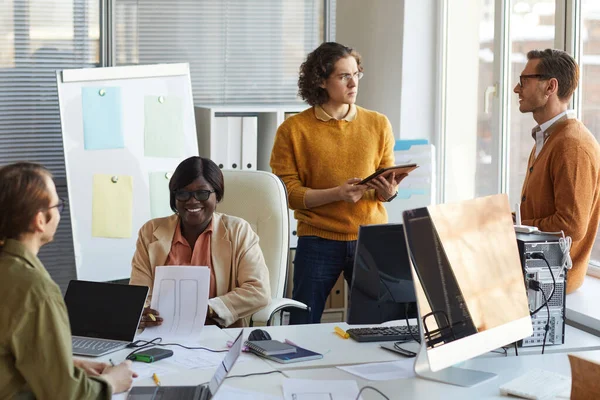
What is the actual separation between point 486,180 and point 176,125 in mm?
1736

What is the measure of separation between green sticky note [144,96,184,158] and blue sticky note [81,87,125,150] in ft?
0.50

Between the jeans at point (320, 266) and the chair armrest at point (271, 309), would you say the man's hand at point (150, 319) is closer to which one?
the chair armrest at point (271, 309)

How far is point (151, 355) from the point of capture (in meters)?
2.22

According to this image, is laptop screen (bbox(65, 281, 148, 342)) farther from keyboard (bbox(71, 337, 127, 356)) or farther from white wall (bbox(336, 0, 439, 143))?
white wall (bbox(336, 0, 439, 143))

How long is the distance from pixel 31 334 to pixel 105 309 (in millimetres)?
842

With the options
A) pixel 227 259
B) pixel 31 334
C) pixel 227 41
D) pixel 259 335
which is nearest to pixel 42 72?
pixel 227 41

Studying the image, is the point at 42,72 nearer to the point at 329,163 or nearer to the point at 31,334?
the point at 329,163

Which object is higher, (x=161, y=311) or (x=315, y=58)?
(x=315, y=58)

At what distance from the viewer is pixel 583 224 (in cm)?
264

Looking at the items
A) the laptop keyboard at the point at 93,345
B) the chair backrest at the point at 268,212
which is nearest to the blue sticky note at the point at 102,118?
the chair backrest at the point at 268,212

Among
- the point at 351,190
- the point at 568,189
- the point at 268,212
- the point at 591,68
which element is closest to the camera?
the point at 568,189

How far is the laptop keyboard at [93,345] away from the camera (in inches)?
89.1

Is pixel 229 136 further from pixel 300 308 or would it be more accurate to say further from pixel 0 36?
pixel 300 308

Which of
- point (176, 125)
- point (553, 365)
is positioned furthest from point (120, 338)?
point (176, 125)
